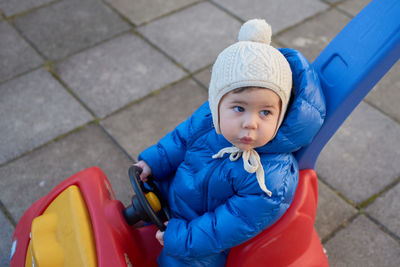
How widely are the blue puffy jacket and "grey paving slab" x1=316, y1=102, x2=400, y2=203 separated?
92 cm

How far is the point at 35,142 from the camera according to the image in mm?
2348

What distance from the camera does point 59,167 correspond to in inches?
88.0

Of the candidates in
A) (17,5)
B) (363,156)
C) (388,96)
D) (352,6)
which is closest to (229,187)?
(363,156)

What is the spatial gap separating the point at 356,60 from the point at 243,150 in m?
0.45

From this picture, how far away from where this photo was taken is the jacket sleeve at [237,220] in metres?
1.30

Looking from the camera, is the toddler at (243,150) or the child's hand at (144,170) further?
the child's hand at (144,170)

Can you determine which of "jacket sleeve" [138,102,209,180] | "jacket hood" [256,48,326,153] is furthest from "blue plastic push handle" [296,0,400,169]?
"jacket sleeve" [138,102,209,180]

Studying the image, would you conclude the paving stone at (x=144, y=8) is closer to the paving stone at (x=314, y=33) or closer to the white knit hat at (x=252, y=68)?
the paving stone at (x=314, y=33)

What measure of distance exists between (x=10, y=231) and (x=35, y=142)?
0.55m

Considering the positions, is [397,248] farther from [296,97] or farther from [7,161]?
[7,161]

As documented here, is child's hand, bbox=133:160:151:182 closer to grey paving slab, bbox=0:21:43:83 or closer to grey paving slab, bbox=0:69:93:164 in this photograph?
grey paving slab, bbox=0:69:93:164

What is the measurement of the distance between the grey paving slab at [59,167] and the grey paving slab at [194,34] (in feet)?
2.70

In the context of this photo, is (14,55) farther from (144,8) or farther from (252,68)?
(252,68)

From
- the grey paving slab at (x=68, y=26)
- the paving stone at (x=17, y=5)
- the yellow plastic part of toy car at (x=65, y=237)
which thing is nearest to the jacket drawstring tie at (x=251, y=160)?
the yellow plastic part of toy car at (x=65, y=237)
